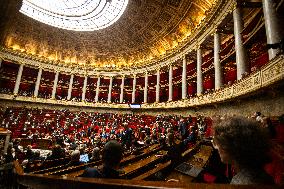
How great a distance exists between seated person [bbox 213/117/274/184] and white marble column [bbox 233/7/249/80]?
904 cm

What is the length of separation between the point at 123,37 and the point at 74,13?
5.85 m

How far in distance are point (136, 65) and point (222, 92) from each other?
1566 cm

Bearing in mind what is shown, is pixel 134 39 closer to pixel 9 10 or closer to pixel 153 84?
pixel 153 84

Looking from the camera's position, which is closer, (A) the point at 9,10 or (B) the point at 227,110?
(A) the point at 9,10

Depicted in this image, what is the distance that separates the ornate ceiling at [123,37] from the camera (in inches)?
659

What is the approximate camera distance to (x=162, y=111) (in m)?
19.9

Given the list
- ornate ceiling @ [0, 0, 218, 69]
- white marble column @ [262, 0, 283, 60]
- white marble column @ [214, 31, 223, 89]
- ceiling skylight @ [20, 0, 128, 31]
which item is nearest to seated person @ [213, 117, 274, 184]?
white marble column @ [262, 0, 283, 60]

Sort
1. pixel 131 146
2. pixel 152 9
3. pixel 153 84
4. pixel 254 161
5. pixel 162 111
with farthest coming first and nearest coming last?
1. pixel 153 84
2. pixel 162 111
3. pixel 152 9
4. pixel 131 146
5. pixel 254 161

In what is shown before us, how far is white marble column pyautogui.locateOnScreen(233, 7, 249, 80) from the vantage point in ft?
31.7

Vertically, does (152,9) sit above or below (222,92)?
above

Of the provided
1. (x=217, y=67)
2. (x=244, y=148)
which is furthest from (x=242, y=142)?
(x=217, y=67)

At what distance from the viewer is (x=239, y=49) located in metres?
10.1

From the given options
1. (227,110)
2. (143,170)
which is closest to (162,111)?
(227,110)

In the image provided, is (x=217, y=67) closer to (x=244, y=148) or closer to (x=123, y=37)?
(x=244, y=148)
